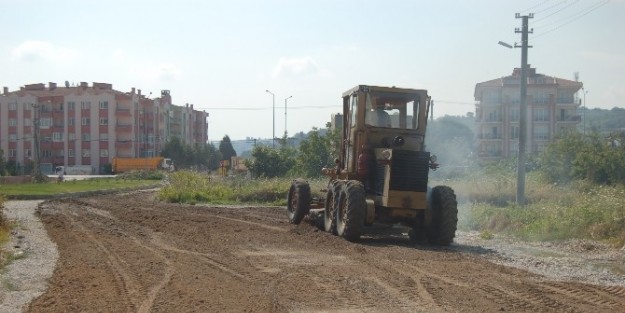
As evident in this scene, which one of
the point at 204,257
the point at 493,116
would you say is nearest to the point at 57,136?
the point at 493,116

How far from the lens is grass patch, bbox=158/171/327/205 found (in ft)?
130

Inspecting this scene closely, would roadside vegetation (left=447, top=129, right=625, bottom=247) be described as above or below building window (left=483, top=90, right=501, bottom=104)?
below

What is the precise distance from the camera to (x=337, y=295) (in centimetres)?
1031

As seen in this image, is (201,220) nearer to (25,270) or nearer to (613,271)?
(25,270)

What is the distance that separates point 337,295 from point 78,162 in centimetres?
10616

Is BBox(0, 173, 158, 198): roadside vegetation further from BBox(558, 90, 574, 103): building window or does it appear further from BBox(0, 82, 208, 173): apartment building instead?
BBox(558, 90, 574, 103): building window

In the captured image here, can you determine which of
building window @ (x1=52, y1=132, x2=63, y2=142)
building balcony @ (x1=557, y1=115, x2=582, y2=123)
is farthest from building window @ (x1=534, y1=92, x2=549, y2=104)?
building window @ (x1=52, y1=132, x2=63, y2=142)

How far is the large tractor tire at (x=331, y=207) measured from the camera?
18359 mm

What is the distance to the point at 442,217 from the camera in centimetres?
1717

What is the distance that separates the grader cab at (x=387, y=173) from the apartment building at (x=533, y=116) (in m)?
68.6

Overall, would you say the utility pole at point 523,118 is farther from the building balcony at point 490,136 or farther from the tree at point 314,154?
the building balcony at point 490,136

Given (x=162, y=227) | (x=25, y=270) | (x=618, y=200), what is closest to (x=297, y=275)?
(x=25, y=270)

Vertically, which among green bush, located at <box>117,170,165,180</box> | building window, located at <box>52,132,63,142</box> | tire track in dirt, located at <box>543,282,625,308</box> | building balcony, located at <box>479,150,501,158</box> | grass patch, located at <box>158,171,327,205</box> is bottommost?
green bush, located at <box>117,170,165,180</box>

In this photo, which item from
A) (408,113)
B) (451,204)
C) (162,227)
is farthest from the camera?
(162,227)
